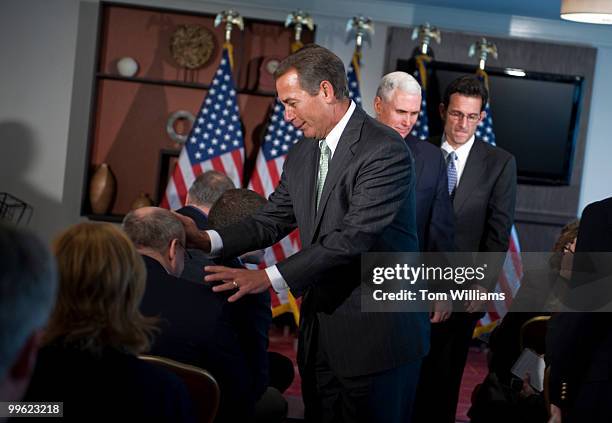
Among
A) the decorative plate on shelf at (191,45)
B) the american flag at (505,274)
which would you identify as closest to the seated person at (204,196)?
the american flag at (505,274)

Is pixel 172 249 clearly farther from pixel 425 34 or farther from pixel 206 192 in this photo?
pixel 425 34

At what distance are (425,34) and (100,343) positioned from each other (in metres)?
5.38

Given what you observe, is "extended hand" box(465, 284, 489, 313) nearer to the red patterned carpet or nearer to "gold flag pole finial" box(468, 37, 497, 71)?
the red patterned carpet

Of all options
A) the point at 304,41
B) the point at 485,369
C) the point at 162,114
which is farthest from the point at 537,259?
the point at 162,114

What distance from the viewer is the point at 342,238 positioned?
7.97 feet

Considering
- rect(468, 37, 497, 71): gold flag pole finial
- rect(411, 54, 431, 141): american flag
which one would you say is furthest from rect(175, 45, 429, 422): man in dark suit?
rect(468, 37, 497, 71): gold flag pole finial

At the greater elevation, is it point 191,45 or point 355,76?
point 191,45

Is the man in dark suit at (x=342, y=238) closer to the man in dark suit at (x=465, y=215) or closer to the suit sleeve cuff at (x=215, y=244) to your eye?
the suit sleeve cuff at (x=215, y=244)

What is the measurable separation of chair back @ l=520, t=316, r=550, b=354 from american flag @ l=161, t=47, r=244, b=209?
3419mm

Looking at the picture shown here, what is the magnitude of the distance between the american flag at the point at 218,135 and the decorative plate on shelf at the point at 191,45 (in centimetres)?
44

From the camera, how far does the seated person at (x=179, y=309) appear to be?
93.8 inches

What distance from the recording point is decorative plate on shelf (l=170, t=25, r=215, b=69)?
7098 mm

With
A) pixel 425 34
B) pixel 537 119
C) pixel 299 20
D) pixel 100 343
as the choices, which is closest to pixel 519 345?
pixel 100 343

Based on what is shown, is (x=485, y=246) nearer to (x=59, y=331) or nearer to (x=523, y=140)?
(x=59, y=331)
